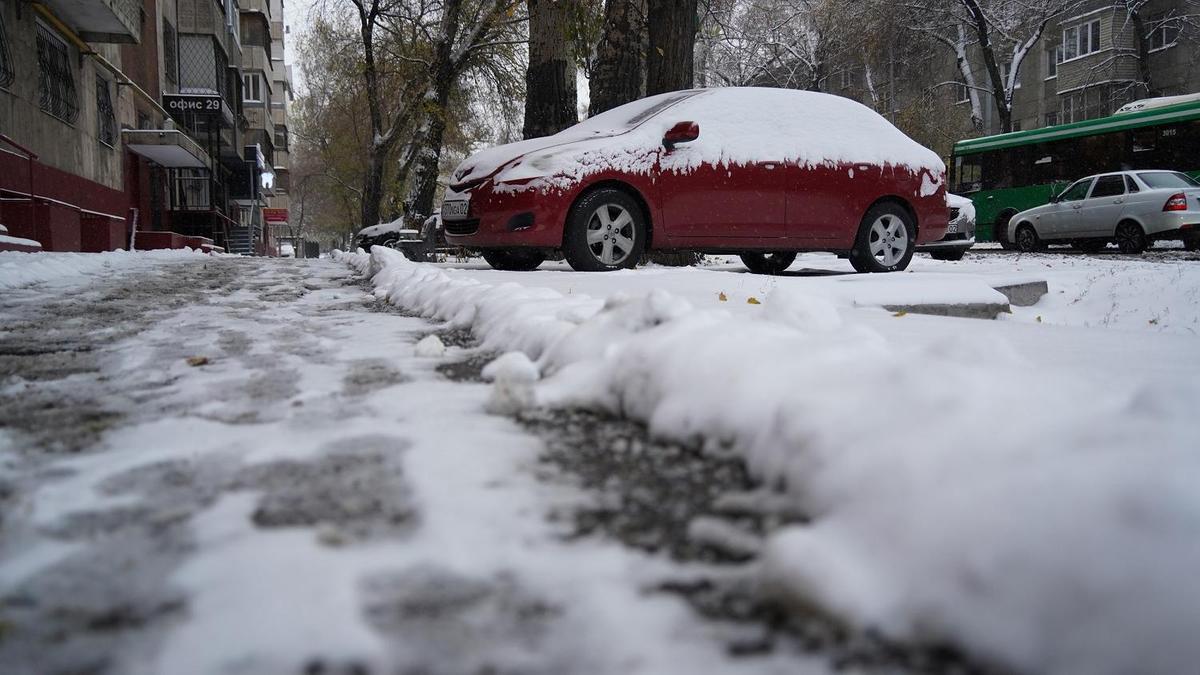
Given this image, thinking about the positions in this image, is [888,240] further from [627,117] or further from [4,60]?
[4,60]

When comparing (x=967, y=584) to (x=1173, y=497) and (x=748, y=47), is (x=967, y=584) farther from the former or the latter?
(x=748, y=47)

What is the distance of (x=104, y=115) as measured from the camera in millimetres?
16422

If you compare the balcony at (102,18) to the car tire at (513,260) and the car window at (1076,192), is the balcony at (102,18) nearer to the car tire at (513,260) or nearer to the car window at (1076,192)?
the car tire at (513,260)

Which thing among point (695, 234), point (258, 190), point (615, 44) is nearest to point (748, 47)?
point (258, 190)

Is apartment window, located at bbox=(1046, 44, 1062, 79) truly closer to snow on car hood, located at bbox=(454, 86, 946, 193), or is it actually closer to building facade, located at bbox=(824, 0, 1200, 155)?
building facade, located at bbox=(824, 0, 1200, 155)

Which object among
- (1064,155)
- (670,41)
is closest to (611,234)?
(670,41)

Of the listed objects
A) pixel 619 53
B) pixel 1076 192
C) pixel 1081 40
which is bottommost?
pixel 1076 192

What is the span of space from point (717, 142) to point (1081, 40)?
31.7 metres

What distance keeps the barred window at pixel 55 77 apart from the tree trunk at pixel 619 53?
879cm

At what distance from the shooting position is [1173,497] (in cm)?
103

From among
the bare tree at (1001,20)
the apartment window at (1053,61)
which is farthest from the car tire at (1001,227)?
the apartment window at (1053,61)

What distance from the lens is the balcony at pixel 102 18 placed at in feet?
43.7

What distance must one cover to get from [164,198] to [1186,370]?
76.9 feet

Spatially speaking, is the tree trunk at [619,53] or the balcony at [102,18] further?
the balcony at [102,18]
